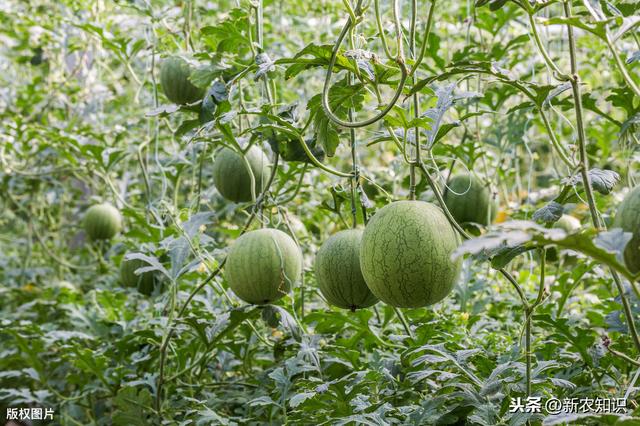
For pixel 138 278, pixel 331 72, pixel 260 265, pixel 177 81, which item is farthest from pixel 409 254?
pixel 138 278

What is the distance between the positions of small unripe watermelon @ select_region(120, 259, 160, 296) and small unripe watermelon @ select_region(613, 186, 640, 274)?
231cm

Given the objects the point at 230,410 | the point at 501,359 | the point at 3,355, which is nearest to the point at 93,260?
the point at 3,355

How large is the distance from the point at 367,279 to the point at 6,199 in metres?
4.42

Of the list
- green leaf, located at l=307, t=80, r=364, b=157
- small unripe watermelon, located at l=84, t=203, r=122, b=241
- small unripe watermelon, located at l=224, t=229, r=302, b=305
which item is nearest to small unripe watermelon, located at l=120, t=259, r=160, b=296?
small unripe watermelon, located at l=84, t=203, r=122, b=241

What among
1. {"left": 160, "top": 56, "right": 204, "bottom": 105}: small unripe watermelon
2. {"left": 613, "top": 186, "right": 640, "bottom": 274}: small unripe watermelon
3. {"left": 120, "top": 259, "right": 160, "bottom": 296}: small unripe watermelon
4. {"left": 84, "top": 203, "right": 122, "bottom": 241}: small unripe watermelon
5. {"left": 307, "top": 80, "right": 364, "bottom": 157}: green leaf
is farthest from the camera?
{"left": 84, "top": 203, "right": 122, "bottom": 241}: small unripe watermelon

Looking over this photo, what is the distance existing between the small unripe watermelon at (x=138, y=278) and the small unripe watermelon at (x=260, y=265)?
1.25 m

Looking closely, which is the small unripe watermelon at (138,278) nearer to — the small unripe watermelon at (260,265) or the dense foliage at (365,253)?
the dense foliage at (365,253)

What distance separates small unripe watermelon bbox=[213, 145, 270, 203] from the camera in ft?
8.84

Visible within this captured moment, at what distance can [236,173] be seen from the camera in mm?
2697

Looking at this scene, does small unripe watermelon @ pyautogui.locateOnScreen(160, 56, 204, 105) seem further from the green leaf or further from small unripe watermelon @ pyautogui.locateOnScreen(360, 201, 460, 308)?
small unripe watermelon @ pyautogui.locateOnScreen(360, 201, 460, 308)

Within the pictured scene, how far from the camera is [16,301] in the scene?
16.4 feet

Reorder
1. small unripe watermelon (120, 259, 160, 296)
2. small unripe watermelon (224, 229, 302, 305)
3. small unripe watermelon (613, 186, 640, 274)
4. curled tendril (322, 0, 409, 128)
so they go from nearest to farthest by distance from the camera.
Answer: small unripe watermelon (613, 186, 640, 274), curled tendril (322, 0, 409, 128), small unripe watermelon (224, 229, 302, 305), small unripe watermelon (120, 259, 160, 296)

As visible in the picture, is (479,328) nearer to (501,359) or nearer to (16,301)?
(501,359)

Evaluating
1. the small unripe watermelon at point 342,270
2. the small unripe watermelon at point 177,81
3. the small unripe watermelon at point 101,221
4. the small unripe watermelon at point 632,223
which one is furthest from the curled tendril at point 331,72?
the small unripe watermelon at point 101,221
